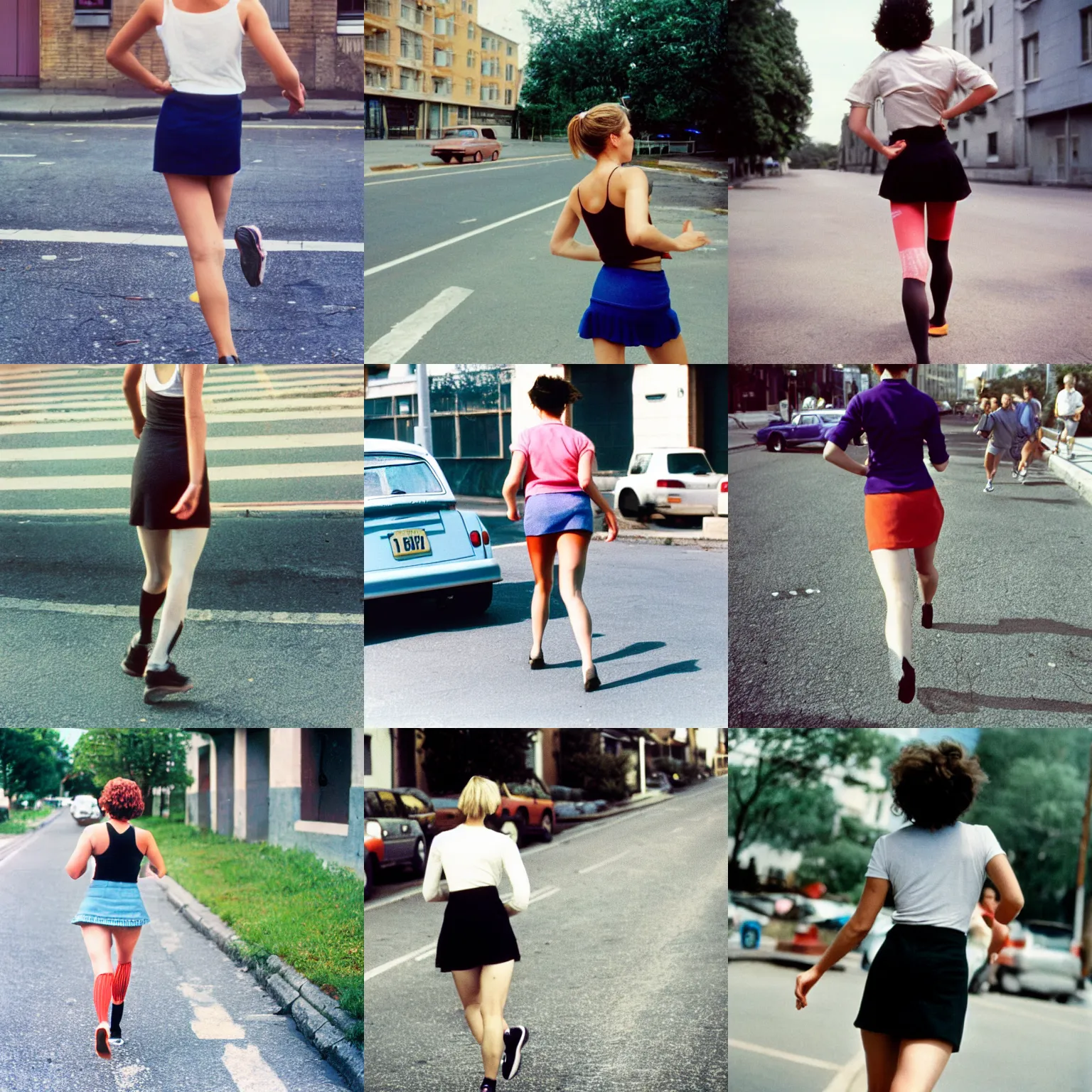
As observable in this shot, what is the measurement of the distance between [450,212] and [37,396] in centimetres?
240

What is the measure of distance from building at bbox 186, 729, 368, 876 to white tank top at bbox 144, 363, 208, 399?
68.7 inches

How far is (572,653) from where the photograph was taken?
6273 millimetres

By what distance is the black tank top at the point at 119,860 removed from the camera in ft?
18.9

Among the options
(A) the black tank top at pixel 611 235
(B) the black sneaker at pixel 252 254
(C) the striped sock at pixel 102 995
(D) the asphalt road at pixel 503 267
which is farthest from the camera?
(B) the black sneaker at pixel 252 254

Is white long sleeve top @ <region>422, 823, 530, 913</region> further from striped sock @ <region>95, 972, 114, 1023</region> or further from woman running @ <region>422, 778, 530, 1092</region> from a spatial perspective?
striped sock @ <region>95, 972, 114, 1023</region>

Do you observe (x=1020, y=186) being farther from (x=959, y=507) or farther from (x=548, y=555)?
(x=548, y=555)

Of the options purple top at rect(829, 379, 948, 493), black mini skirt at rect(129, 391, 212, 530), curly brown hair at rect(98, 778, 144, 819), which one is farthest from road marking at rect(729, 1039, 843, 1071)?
black mini skirt at rect(129, 391, 212, 530)

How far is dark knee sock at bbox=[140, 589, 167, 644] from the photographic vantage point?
247 inches

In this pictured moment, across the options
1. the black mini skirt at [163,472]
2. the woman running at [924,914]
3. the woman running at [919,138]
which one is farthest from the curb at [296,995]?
the woman running at [919,138]

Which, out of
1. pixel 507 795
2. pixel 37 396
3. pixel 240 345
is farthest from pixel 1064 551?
pixel 37 396

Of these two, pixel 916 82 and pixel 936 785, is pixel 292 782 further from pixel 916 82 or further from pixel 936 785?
pixel 916 82

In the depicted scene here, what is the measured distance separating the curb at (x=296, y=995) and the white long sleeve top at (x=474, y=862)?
1.25 meters

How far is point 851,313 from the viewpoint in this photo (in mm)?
6582

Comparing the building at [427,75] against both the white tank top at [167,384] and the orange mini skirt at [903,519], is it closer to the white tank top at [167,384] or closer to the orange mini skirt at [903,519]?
the white tank top at [167,384]
